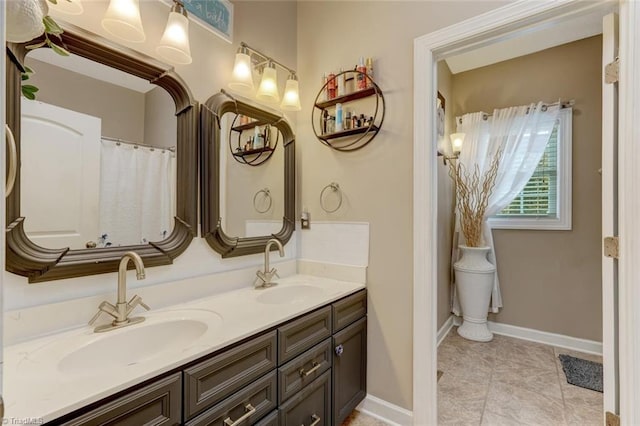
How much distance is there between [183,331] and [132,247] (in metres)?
0.43

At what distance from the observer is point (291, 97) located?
190 cm

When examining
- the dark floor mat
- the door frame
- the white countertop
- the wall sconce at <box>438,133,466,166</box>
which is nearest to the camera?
the white countertop

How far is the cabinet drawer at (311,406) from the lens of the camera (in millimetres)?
1223

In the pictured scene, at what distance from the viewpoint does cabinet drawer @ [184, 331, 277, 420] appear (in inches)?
35.0

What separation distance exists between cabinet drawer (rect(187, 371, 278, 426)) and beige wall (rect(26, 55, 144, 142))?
3.81 feet

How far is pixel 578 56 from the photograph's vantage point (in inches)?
102

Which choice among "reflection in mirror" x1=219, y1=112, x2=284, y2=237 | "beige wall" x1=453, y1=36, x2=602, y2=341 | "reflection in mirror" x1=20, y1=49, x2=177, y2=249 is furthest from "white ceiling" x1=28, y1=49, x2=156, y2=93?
"beige wall" x1=453, y1=36, x2=602, y2=341

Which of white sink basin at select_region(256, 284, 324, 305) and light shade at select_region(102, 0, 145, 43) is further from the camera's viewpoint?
white sink basin at select_region(256, 284, 324, 305)

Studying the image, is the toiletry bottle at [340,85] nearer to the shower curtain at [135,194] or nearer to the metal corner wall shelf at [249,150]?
the metal corner wall shelf at [249,150]

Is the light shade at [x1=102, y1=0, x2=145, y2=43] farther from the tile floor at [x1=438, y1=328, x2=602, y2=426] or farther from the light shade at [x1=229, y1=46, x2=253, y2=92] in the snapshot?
the tile floor at [x1=438, y1=328, x2=602, y2=426]

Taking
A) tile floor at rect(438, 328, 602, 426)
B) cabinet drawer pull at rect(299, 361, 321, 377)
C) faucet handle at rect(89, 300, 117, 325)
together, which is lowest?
tile floor at rect(438, 328, 602, 426)

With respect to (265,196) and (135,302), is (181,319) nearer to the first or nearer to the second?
(135,302)

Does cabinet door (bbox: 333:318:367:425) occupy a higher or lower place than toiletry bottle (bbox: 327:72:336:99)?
lower
